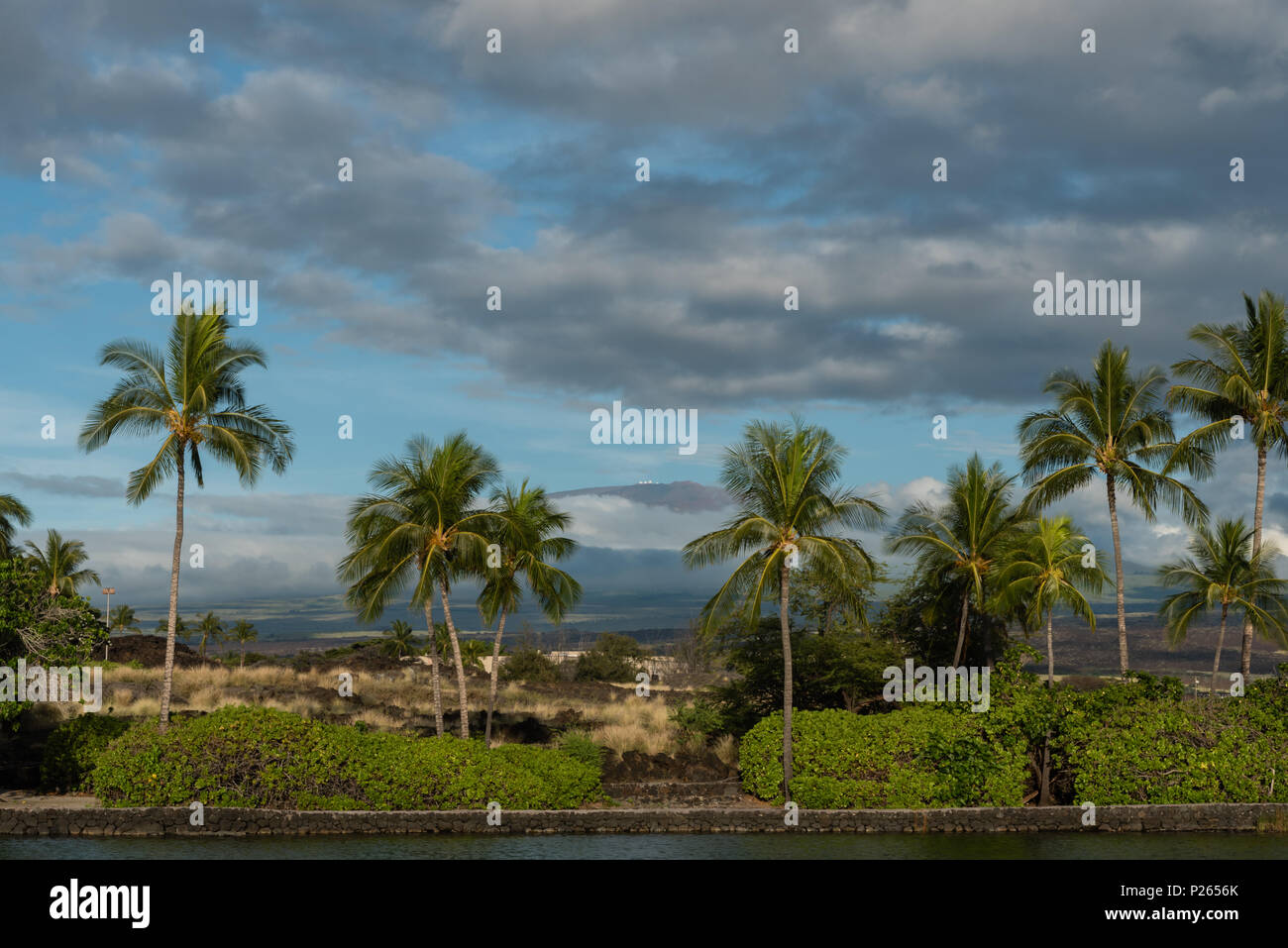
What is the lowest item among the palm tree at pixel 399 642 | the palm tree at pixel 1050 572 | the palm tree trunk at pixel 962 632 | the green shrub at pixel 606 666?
the green shrub at pixel 606 666

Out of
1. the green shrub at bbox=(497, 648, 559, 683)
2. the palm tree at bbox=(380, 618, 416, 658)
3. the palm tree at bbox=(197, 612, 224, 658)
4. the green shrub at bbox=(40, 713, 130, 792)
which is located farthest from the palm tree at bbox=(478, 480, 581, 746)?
the palm tree at bbox=(197, 612, 224, 658)

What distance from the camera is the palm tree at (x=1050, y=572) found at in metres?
37.8

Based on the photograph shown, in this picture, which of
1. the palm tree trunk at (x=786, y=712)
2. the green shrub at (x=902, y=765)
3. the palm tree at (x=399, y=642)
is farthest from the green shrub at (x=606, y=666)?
the green shrub at (x=902, y=765)

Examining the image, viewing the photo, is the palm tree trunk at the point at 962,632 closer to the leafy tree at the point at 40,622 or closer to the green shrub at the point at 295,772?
the green shrub at the point at 295,772

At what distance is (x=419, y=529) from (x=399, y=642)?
5903 cm

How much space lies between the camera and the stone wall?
90.5 feet

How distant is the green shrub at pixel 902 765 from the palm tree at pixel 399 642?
2328 inches

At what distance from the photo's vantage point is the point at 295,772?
92.5 feet

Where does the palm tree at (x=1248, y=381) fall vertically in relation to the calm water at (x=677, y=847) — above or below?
above

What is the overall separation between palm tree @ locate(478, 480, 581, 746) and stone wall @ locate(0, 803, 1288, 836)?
22.9 feet

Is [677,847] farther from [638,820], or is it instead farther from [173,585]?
[173,585]
